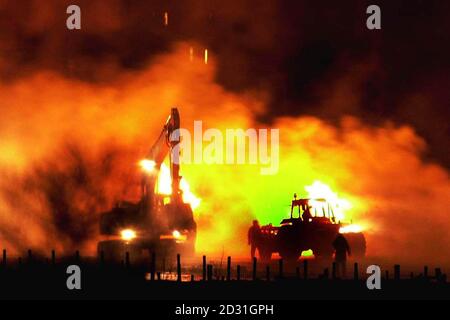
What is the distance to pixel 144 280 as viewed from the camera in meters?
58.8

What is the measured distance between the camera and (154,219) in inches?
3484

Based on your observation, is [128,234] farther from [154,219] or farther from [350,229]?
[350,229]

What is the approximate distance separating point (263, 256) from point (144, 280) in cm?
2432

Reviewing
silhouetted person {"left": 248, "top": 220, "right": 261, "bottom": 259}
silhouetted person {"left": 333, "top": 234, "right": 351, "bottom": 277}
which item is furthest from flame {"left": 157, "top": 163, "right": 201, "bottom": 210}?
silhouetted person {"left": 333, "top": 234, "right": 351, "bottom": 277}

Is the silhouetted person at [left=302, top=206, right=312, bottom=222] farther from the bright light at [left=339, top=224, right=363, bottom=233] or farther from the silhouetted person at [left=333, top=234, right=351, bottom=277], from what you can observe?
the silhouetted person at [left=333, top=234, right=351, bottom=277]

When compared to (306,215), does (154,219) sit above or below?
above

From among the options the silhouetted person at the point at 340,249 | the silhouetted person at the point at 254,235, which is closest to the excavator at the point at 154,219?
the silhouetted person at the point at 254,235

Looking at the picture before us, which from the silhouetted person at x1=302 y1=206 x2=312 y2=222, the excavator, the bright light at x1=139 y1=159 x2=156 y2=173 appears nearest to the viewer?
the silhouetted person at x1=302 y1=206 x2=312 y2=222

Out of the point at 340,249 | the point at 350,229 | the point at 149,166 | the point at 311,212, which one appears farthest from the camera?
the point at 149,166

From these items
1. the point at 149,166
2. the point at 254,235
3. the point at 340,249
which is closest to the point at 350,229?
the point at 254,235

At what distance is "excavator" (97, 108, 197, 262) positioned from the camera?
87.6m

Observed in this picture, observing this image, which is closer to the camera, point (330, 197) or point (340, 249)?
point (340, 249)

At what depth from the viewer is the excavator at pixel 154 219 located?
287 ft
